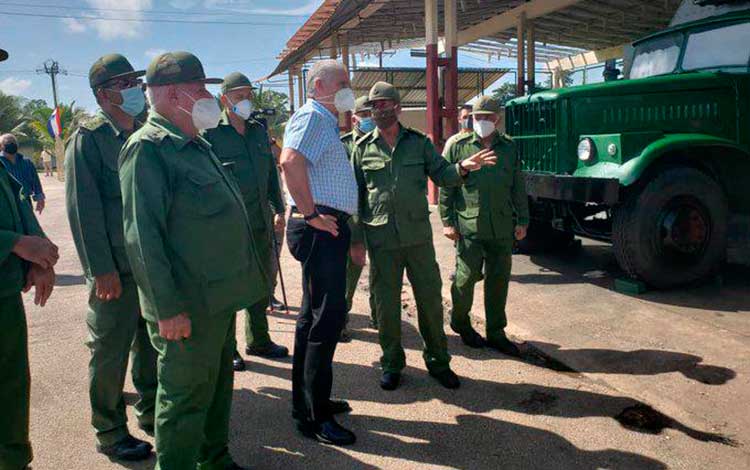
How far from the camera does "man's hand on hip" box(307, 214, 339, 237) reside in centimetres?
283

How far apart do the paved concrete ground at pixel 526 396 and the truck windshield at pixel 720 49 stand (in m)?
2.24

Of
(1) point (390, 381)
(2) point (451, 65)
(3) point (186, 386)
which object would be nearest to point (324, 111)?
(3) point (186, 386)

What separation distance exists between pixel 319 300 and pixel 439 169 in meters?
1.18

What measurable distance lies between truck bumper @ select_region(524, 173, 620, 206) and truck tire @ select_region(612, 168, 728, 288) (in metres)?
0.32

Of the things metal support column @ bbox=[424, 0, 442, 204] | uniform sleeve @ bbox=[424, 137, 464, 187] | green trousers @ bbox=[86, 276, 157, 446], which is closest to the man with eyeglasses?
green trousers @ bbox=[86, 276, 157, 446]

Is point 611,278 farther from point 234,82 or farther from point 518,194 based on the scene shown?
point 234,82

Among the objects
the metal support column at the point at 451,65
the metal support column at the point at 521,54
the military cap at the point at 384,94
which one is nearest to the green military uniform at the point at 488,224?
the military cap at the point at 384,94

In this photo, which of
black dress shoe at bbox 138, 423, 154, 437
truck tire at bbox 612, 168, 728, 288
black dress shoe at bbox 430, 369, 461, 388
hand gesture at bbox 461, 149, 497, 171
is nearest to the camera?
black dress shoe at bbox 138, 423, 154, 437

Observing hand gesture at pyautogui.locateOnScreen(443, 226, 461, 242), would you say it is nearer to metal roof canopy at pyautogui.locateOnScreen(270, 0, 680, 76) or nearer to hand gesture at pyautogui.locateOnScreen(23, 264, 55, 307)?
hand gesture at pyautogui.locateOnScreen(23, 264, 55, 307)

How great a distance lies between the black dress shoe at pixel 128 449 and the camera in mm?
2854

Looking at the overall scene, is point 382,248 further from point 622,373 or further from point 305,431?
point 622,373

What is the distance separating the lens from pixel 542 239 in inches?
281

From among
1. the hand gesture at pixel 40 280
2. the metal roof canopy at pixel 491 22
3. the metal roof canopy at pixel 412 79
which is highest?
the metal roof canopy at pixel 491 22

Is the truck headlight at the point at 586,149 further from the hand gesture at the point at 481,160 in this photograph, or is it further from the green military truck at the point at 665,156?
the hand gesture at the point at 481,160
